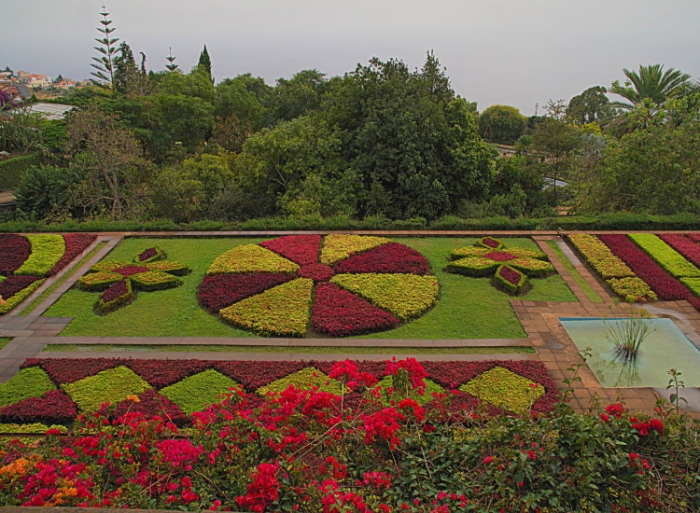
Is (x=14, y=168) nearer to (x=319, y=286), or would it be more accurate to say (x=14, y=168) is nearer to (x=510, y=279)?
(x=319, y=286)

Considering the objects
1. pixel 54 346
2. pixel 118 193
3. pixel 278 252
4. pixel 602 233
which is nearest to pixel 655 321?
pixel 602 233

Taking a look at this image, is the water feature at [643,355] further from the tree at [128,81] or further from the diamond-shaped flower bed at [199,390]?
the tree at [128,81]

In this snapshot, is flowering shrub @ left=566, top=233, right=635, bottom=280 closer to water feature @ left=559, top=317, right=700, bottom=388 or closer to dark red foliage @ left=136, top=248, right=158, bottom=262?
water feature @ left=559, top=317, right=700, bottom=388

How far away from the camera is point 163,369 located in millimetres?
7191

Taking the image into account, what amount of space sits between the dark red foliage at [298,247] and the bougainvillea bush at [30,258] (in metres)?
4.01

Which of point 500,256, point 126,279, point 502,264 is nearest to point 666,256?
point 500,256

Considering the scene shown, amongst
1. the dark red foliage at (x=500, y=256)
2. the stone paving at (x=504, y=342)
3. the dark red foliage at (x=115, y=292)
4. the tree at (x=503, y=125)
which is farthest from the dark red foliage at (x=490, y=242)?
the tree at (x=503, y=125)

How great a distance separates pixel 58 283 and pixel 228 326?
3836mm

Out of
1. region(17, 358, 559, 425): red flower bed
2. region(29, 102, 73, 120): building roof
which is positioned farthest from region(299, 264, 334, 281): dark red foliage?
region(29, 102, 73, 120): building roof

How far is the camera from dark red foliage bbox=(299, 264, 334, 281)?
9940 millimetres

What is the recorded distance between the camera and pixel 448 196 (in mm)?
15648

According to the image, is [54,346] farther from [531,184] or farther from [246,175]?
[531,184]

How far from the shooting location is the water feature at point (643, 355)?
7.14 metres

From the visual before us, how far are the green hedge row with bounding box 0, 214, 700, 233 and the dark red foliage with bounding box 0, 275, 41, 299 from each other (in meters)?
2.97
